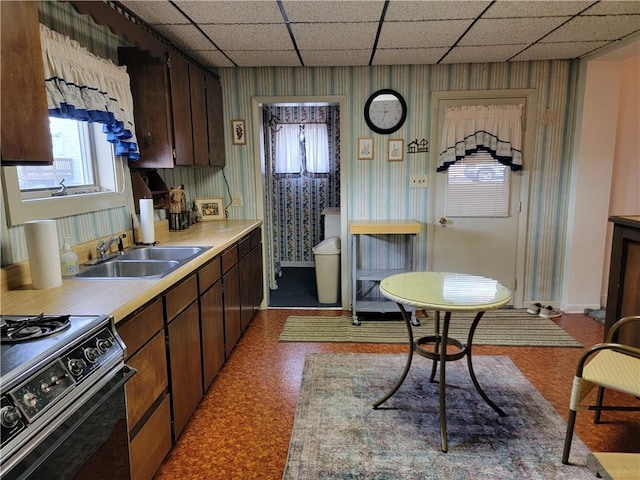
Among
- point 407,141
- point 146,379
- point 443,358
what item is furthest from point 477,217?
point 146,379

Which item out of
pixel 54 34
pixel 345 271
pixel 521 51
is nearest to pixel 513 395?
pixel 345 271

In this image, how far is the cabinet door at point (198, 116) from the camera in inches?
127

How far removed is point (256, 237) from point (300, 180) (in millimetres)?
2118

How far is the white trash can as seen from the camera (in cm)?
426

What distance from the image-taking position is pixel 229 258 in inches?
117

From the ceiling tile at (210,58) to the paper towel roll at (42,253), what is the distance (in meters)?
2.15

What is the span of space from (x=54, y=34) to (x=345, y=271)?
3.02 meters

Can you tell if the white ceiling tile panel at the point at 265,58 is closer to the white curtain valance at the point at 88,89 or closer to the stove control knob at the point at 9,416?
the white curtain valance at the point at 88,89

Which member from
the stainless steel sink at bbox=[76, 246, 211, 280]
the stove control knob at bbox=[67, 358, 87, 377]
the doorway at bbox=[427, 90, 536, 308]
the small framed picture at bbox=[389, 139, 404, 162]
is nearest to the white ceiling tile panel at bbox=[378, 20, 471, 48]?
the doorway at bbox=[427, 90, 536, 308]

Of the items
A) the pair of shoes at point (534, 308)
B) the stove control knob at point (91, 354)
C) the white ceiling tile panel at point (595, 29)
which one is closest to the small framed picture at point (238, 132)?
the white ceiling tile panel at point (595, 29)

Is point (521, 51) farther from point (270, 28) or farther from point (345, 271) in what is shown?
point (345, 271)

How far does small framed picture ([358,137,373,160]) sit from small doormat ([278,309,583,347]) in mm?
1562

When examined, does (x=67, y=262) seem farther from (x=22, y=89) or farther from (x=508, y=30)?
(x=508, y=30)

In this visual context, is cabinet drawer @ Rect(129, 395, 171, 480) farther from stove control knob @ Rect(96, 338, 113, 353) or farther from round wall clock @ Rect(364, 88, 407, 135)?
round wall clock @ Rect(364, 88, 407, 135)
